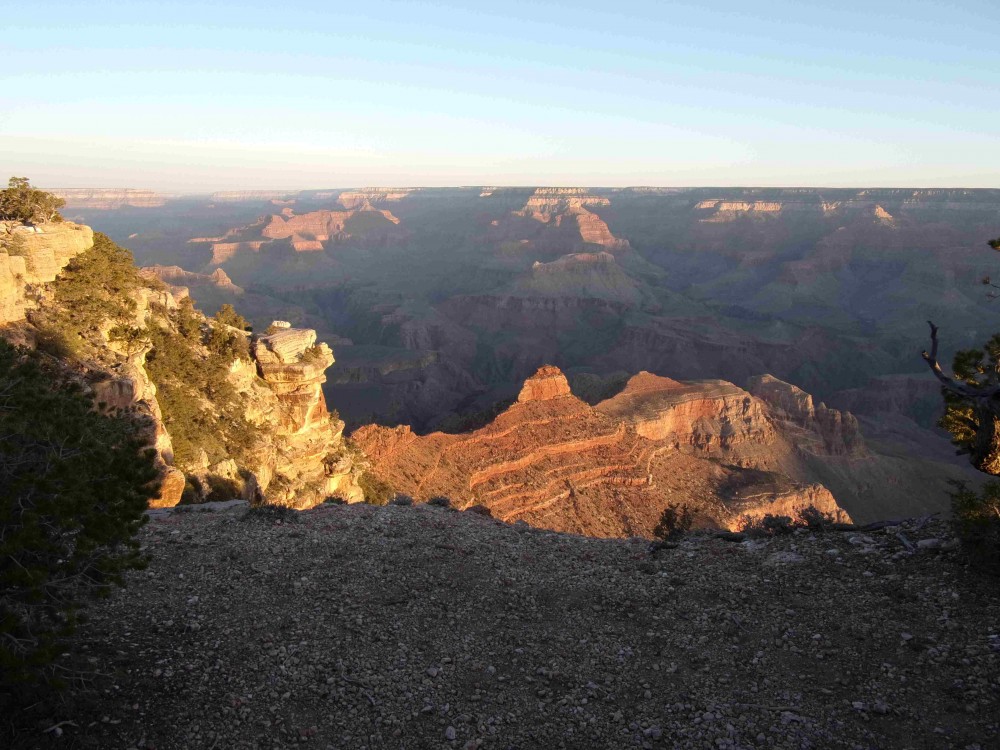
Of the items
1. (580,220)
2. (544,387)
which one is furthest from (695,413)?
(580,220)

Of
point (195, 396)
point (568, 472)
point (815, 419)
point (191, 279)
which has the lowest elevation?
point (815, 419)

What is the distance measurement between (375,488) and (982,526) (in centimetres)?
2028

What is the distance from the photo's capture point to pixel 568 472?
97.3ft

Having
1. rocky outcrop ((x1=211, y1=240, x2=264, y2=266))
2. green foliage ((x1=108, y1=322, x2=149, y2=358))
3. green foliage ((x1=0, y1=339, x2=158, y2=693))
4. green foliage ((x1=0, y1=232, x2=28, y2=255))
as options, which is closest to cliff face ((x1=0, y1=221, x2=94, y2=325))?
green foliage ((x1=0, y1=232, x2=28, y2=255))

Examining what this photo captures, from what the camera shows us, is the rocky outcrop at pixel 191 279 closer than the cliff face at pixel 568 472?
No

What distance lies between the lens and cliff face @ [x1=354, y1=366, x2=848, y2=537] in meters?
27.2

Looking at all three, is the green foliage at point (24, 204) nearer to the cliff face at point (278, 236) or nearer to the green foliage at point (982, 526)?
the green foliage at point (982, 526)

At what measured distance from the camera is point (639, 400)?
43.9 metres

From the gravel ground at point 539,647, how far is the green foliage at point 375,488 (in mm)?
13024

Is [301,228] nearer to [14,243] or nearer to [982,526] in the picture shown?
[14,243]

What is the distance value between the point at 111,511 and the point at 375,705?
351 cm

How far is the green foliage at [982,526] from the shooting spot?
915 centimetres

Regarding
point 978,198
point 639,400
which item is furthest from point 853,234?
point 639,400

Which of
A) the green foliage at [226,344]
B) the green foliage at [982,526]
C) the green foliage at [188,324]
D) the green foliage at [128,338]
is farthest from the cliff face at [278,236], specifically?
the green foliage at [982,526]
